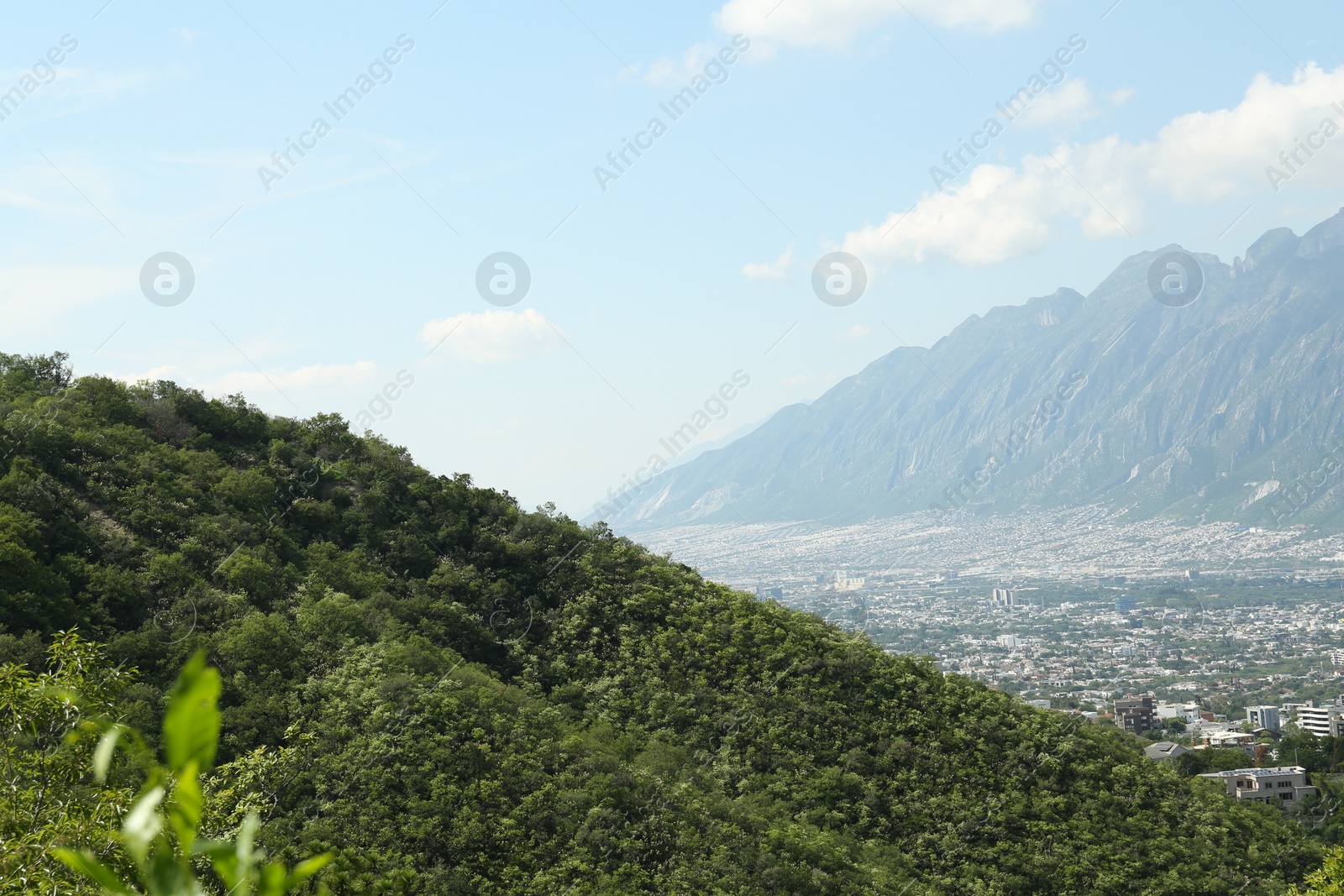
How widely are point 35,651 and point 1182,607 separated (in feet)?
307

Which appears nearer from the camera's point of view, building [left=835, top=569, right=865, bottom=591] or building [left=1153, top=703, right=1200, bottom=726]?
building [left=1153, top=703, right=1200, bottom=726]

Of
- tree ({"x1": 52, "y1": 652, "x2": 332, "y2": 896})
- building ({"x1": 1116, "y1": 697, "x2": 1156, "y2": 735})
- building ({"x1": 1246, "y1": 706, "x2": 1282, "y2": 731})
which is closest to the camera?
tree ({"x1": 52, "y1": 652, "x2": 332, "y2": 896})

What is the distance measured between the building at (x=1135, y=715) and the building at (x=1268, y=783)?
13.5 meters

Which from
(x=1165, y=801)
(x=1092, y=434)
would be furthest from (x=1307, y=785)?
(x=1092, y=434)

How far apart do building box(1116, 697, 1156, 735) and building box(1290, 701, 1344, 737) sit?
6.14 metres

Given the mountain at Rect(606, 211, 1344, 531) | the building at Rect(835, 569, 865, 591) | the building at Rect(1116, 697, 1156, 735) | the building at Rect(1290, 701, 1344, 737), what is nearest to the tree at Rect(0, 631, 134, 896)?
the building at Rect(1116, 697, 1156, 735)

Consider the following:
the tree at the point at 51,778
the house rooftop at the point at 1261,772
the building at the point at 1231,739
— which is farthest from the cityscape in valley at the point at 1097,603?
the tree at the point at 51,778

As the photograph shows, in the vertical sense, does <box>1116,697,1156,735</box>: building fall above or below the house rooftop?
above

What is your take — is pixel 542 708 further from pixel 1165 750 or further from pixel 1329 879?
pixel 1165 750

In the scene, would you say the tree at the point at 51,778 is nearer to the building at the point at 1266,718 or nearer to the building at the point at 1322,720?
the building at the point at 1322,720

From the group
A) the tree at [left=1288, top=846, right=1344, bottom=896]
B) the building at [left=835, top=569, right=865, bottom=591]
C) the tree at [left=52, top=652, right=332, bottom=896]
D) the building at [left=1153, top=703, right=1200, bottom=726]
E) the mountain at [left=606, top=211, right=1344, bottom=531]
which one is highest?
the mountain at [left=606, top=211, right=1344, bottom=531]

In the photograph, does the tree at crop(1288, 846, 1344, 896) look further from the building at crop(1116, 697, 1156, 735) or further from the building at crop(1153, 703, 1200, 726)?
the building at crop(1153, 703, 1200, 726)

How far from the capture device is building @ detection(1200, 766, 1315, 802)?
87.5ft

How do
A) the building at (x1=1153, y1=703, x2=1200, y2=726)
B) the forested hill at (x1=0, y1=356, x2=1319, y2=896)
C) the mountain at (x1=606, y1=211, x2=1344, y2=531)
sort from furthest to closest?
the mountain at (x1=606, y1=211, x2=1344, y2=531) → the building at (x1=1153, y1=703, x2=1200, y2=726) → the forested hill at (x1=0, y1=356, x2=1319, y2=896)
